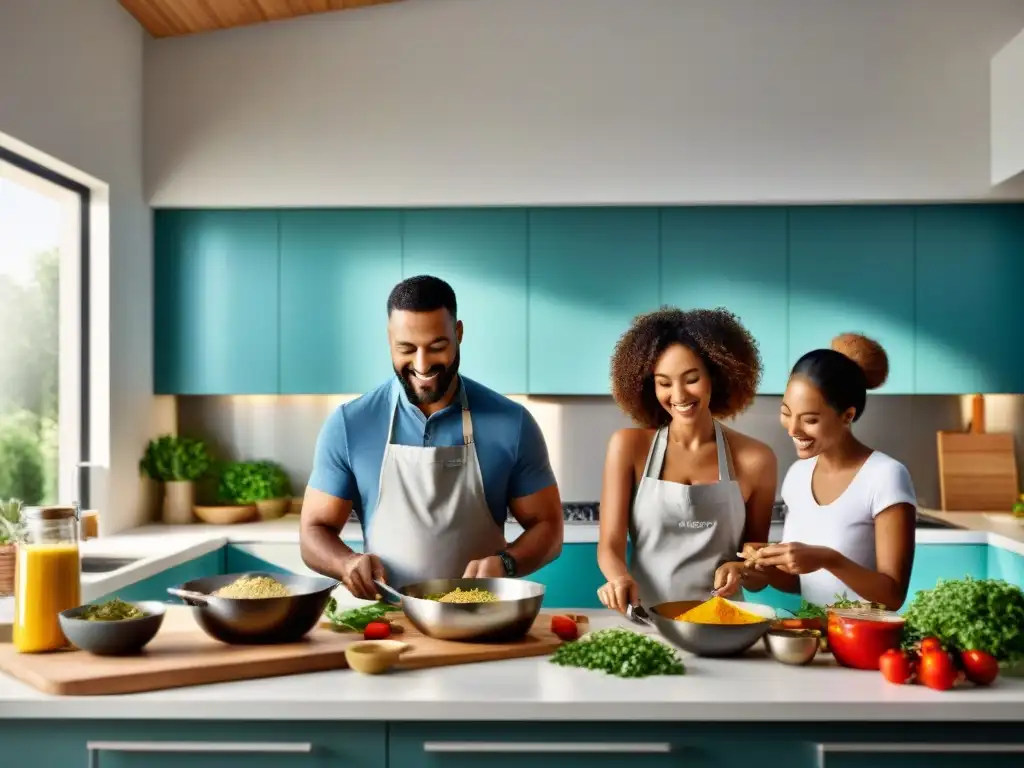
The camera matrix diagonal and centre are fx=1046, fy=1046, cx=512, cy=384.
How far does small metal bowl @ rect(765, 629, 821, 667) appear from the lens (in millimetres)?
2029

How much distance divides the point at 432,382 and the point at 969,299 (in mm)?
3129

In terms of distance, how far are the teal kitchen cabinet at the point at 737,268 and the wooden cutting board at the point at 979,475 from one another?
0.95 metres

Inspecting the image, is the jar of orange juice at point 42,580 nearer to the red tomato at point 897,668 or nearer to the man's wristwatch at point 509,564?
the man's wristwatch at point 509,564

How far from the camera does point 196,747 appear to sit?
1.86 m

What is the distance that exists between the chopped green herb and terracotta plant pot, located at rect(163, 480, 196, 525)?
9.44ft

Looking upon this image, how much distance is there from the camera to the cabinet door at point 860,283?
4.77 metres

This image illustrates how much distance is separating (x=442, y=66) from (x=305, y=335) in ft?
4.54

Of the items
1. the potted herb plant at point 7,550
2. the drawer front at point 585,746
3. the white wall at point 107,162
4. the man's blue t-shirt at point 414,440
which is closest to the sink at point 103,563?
the white wall at point 107,162

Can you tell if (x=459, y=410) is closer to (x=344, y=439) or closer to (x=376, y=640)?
(x=344, y=439)

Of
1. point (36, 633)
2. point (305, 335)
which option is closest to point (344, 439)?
point (36, 633)

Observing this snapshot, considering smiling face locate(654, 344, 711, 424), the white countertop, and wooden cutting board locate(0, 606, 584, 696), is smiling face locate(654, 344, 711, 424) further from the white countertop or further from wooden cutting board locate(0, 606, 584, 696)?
the white countertop

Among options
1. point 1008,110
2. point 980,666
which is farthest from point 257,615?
point 1008,110

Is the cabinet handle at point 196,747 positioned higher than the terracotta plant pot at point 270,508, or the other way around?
the terracotta plant pot at point 270,508

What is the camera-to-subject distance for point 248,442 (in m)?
5.30
